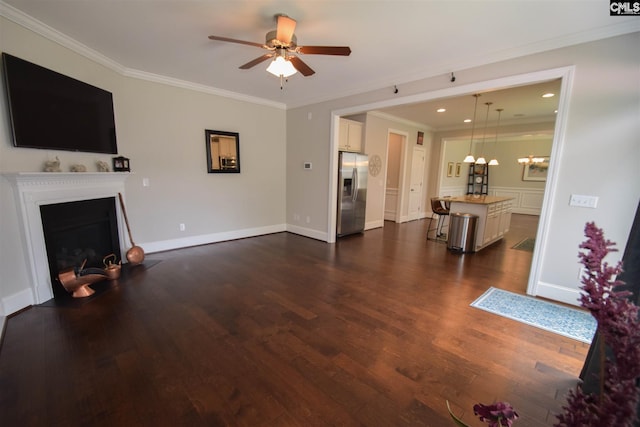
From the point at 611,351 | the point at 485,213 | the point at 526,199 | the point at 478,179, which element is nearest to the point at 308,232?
the point at 485,213

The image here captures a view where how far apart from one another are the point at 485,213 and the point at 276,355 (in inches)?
182

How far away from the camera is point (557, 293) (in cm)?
310

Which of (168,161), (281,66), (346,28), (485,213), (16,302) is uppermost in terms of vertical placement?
(346,28)

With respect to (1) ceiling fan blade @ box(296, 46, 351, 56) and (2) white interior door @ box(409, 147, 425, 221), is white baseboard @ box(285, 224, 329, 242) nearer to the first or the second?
(1) ceiling fan blade @ box(296, 46, 351, 56)

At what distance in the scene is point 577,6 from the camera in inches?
91.0

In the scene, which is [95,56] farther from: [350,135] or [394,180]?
[394,180]

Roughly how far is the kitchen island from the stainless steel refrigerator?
1.78 metres

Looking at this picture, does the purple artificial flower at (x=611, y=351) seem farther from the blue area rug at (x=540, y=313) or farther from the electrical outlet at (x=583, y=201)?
the electrical outlet at (x=583, y=201)

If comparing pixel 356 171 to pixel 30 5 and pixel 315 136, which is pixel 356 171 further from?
pixel 30 5

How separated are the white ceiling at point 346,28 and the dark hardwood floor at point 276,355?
9.25 feet

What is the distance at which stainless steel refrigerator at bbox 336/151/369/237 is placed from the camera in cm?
545

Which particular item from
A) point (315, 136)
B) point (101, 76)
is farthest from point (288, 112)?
point (101, 76)

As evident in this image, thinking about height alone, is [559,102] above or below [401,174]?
above

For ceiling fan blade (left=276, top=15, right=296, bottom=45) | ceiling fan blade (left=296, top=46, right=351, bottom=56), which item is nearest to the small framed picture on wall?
ceiling fan blade (left=296, top=46, right=351, bottom=56)
